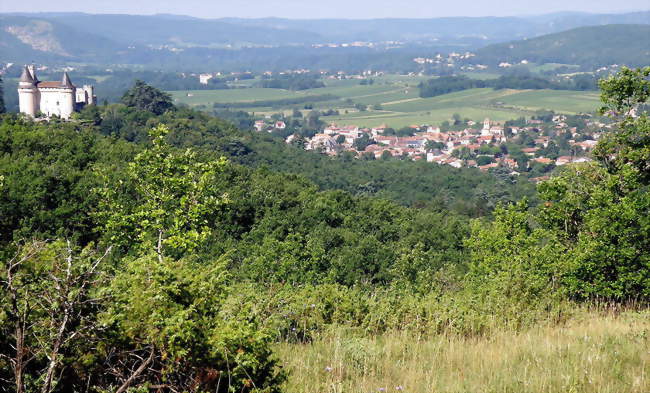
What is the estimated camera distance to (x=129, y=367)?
11.9 ft

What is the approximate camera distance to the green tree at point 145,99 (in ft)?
218

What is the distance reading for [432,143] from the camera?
104m

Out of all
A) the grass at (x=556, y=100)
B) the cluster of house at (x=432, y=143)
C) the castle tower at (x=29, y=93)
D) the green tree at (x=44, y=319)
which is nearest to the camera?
the green tree at (x=44, y=319)

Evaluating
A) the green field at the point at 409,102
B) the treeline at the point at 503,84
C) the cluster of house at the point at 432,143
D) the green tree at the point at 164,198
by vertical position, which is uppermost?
the green tree at the point at 164,198

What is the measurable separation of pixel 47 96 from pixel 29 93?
1946 mm

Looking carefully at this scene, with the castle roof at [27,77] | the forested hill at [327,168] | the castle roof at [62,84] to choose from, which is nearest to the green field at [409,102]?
the forested hill at [327,168]

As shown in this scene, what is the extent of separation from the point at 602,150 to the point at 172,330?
1081cm

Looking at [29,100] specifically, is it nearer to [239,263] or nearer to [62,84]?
[62,84]

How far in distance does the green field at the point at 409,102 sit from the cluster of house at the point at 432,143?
37.7ft

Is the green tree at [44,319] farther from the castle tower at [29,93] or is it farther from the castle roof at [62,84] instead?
the castle tower at [29,93]

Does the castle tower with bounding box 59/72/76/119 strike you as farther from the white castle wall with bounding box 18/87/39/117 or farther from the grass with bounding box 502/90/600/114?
the grass with bounding box 502/90/600/114

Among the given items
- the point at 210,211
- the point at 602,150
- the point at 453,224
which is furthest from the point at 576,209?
the point at 453,224

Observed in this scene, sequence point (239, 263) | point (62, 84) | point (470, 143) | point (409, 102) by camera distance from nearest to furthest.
Result: 1. point (239, 263)
2. point (62, 84)
3. point (470, 143)
4. point (409, 102)

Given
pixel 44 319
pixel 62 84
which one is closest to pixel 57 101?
pixel 62 84
